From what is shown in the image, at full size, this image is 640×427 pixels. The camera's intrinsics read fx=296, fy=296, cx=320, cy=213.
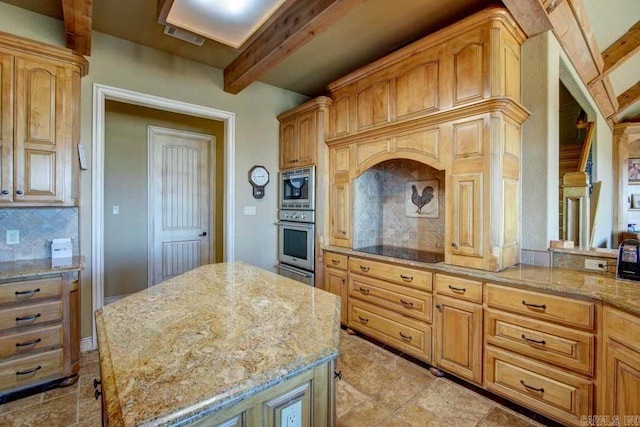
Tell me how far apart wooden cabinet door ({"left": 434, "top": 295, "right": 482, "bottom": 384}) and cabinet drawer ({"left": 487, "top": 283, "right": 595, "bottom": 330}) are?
0.16 m

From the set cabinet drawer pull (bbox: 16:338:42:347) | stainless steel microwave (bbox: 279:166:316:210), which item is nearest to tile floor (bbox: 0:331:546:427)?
cabinet drawer pull (bbox: 16:338:42:347)

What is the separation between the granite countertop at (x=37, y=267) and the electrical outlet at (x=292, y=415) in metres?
2.07

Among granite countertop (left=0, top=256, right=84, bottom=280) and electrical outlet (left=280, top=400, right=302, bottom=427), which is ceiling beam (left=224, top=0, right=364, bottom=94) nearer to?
electrical outlet (left=280, top=400, right=302, bottom=427)

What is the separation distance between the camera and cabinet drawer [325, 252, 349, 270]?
10.0 ft

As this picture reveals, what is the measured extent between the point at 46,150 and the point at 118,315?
1.85m

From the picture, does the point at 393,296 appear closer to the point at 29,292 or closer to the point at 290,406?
the point at 290,406

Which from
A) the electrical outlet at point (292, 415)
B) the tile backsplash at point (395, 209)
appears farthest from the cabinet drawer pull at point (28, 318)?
the tile backsplash at point (395, 209)

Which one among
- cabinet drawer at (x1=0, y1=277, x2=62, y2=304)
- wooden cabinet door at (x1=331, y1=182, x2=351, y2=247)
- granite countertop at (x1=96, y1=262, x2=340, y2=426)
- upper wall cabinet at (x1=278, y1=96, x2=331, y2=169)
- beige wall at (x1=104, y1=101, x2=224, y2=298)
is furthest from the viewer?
beige wall at (x1=104, y1=101, x2=224, y2=298)

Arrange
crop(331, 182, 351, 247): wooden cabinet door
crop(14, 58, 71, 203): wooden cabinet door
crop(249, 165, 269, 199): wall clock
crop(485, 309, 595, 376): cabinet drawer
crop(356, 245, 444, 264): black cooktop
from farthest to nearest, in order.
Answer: crop(249, 165, 269, 199): wall clock → crop(331, 182, 351, 247): wooden cabinet door → crop(356, 245, 444, 264): black cooktop → crop(14, 58, 71, 203): wooden cabinet door → crop(485, 309, 595, 376): cabinet drawer

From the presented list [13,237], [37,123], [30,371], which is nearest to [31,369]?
[30,371]

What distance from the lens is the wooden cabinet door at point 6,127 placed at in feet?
6.84

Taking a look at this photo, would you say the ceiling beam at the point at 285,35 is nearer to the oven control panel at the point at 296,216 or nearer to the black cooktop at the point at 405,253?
the oven control panel at the point at 296,216

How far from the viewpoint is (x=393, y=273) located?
261cm

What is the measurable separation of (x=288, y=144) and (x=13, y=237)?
270 cm
